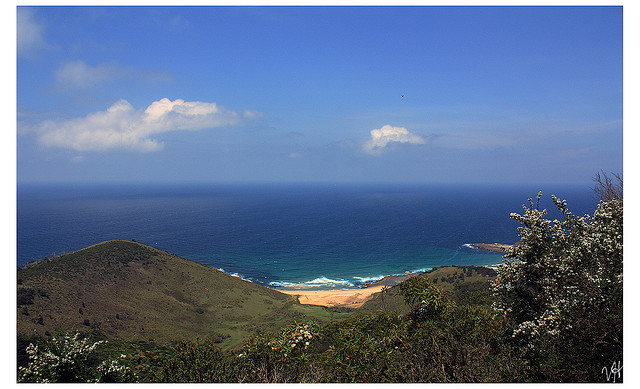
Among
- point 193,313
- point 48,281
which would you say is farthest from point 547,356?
point 48,281

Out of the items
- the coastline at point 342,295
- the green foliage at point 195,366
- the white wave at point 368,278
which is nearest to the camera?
the green foliage at point 195,366

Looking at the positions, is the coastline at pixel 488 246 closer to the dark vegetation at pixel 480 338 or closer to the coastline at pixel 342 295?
the coastline at pixel 342 295

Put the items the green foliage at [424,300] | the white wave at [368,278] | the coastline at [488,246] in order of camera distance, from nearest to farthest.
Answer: the green foliage at [424,300]
the white wave at [368,278]
the coastline at [488,246]

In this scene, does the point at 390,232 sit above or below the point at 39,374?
below

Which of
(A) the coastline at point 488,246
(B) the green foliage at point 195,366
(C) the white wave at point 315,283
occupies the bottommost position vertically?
(C) the white wave at point 315,283

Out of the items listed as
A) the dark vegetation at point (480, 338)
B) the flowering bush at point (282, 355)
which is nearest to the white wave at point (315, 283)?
the dark vegetation at point (480, 338)

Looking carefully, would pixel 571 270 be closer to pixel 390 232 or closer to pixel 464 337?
pixel 464 337
